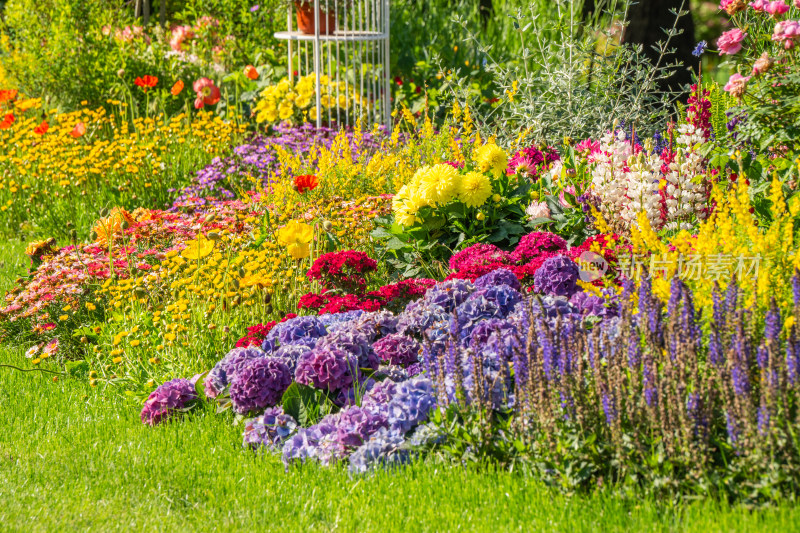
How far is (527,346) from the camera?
2.79 m

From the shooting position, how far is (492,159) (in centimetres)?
491

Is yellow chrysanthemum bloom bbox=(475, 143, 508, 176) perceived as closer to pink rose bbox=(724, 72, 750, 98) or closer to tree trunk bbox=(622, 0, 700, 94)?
pink rose bbox=(724, 72, 750, 98)

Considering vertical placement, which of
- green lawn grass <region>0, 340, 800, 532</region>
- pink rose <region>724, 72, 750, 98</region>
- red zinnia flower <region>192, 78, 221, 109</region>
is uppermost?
pink rose <region>724, 72, 750, 98</region>

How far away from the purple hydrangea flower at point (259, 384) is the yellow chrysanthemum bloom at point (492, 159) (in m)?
1.93

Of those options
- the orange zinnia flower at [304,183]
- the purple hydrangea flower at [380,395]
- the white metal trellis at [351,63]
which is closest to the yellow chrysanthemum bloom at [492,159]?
the orange zinnia flower at [304,183]

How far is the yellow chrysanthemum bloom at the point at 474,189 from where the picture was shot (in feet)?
15.2

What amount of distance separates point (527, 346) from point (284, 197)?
3316 mm

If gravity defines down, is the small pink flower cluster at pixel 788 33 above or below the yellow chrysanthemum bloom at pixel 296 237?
above

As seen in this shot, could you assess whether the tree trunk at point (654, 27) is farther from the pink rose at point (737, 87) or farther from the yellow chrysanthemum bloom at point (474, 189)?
the pink rose at point (737, 87)

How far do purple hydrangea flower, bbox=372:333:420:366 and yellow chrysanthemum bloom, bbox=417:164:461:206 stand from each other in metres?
1.18

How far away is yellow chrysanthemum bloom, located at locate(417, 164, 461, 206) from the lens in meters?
4.63

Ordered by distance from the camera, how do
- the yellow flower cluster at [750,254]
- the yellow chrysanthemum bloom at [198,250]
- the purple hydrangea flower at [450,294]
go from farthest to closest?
the yellow chrysanthemum bloom at [198,250]
the purple hydrangea flower at [450,294]
the yellow flower cluster at [750,254]

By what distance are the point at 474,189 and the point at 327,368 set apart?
163cm

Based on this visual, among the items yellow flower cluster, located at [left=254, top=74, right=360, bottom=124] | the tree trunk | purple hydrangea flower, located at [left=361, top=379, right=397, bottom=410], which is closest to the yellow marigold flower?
purple hydrangea flower, located at [left=361, top=379, right=397, bottom=410]
